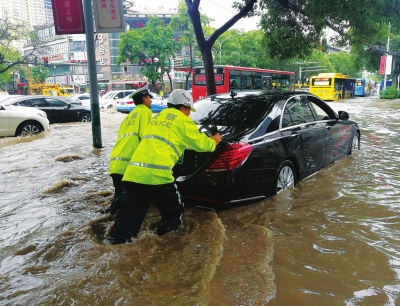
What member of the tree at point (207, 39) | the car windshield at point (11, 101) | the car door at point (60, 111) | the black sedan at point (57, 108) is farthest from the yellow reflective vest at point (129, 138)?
the car door at point (60, 111)

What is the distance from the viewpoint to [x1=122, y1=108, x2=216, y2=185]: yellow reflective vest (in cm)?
309

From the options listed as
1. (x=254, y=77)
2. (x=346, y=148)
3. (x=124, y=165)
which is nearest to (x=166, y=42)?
(x=254, y=77)

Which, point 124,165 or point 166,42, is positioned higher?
point 166,42

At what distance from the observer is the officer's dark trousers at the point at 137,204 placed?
10.5ft

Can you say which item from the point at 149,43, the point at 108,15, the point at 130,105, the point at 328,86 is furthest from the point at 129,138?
the point at 149,43

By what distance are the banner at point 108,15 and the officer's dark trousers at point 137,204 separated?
6.22 m

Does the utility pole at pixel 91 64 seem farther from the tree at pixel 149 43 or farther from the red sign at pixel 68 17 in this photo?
the tree at pixel 149 43

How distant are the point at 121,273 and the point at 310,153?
330 centimetres

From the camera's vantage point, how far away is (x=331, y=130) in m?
5.85

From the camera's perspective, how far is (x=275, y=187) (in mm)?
4379

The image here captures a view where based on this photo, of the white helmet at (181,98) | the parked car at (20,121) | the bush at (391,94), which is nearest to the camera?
the white helmet at (181,98)

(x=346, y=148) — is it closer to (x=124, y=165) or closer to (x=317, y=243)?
(x=317, y=243)

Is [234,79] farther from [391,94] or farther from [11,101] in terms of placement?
[391,94]

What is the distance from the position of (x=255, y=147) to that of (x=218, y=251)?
1295mm
